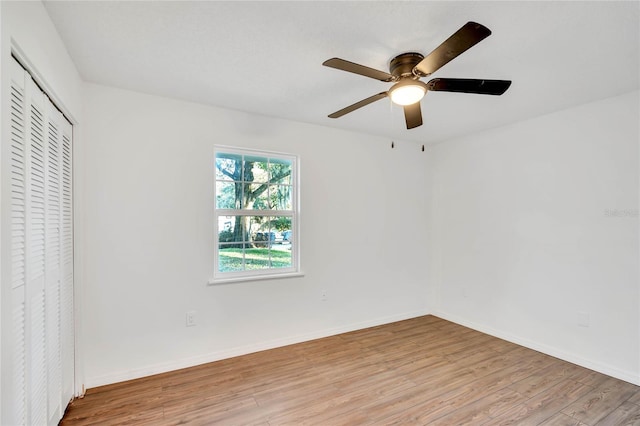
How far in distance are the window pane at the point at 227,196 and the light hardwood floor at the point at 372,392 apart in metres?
1.45

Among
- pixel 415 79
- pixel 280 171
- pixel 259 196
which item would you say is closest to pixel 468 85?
pixel 415 79

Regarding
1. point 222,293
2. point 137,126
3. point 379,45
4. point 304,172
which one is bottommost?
point 222,293

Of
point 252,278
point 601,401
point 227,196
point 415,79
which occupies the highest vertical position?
point 415,79

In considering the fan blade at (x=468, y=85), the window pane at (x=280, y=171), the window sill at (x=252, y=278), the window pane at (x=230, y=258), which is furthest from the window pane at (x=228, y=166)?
the fan blade at (x=468, y=85)

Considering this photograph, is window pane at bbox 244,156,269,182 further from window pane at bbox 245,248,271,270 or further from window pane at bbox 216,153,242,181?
window pane at bbox 245,248,271,270

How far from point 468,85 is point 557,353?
9.02 ft

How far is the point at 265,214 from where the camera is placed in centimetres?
321

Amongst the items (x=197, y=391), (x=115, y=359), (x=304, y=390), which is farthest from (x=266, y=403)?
(x=115, y=359)

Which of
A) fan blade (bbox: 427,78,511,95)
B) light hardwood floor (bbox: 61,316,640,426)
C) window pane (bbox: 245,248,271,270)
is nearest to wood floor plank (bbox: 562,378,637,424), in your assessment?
light hardwood floor (bbox: 61,316,640,426)

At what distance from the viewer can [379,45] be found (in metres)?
1.85

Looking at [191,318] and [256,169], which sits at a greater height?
[256,169]

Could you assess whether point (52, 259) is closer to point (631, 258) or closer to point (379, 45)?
point (379, 45)

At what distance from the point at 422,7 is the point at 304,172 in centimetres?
202

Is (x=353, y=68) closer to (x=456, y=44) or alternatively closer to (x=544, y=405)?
(x=456, y=44)
